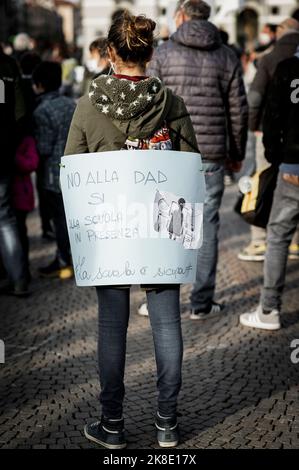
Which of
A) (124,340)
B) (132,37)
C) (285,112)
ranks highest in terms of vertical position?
(132,37)

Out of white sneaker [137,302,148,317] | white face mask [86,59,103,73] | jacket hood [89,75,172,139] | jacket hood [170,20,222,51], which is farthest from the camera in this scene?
white face mask [86,59,103,73]

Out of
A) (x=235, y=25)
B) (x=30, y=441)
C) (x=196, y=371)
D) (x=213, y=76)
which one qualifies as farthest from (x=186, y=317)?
(x=235, y=25)

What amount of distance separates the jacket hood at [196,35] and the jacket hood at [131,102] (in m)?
2.02

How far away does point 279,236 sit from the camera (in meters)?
5.20

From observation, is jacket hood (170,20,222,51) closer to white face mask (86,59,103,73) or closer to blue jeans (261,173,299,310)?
blue jeans (261,173,299,310)

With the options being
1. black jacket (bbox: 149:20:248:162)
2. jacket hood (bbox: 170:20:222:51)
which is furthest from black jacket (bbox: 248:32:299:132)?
jacket hood (bbox: 170:20:222:51)

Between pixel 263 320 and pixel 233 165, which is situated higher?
pixel 233 165

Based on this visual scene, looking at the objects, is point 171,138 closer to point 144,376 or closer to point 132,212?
point 132,212

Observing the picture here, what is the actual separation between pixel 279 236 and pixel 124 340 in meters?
2.00

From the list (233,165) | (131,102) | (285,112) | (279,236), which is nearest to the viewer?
(131,102)

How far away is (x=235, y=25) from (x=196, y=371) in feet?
178

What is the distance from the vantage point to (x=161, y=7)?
58531 millimetres

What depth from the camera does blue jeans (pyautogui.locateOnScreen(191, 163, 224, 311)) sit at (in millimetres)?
5457

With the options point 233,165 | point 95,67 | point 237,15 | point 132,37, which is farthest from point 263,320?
point 237,15
